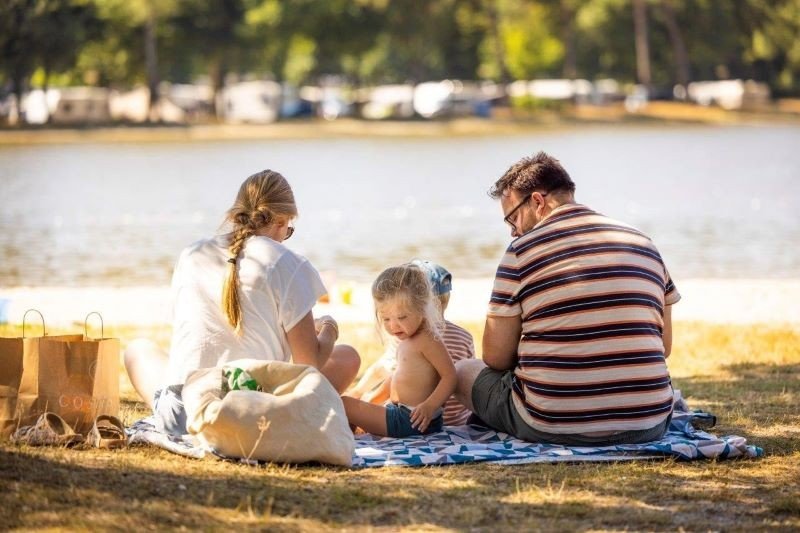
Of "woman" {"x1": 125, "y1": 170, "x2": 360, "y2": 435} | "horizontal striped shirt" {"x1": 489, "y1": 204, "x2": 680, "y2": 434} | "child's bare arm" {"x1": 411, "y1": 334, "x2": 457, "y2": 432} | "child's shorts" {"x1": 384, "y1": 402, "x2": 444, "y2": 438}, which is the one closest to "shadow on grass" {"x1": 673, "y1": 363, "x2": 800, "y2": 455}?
"horizontal striped shirt" {"x1": 489, "y1": 204, "x2": 680, "y2": 434}

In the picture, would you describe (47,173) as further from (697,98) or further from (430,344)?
(697,98)

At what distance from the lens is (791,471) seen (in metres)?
4.63

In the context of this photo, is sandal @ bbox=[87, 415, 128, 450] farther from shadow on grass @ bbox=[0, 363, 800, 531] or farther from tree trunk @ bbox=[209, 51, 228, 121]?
tree trunk @ bbox=[209, 51, 228, 121]

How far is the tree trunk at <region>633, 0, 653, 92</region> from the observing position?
7175 cm

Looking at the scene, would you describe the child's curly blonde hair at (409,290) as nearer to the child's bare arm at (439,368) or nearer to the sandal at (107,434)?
the child's bare arm at (439,368)

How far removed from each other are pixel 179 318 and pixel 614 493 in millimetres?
1716

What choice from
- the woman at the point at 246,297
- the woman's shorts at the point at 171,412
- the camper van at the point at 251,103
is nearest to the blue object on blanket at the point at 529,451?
the woman at the point at 246,297

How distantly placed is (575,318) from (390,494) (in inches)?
38.7

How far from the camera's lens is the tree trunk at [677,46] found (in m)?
70.8

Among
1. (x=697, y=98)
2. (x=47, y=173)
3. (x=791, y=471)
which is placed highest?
(x=697, y=98)

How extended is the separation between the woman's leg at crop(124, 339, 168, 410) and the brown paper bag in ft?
1.70

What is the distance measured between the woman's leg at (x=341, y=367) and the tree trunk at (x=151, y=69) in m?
62.8

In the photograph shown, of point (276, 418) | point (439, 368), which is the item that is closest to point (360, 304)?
point (439, 368)

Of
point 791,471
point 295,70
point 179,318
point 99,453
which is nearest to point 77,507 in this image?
point 99,453
